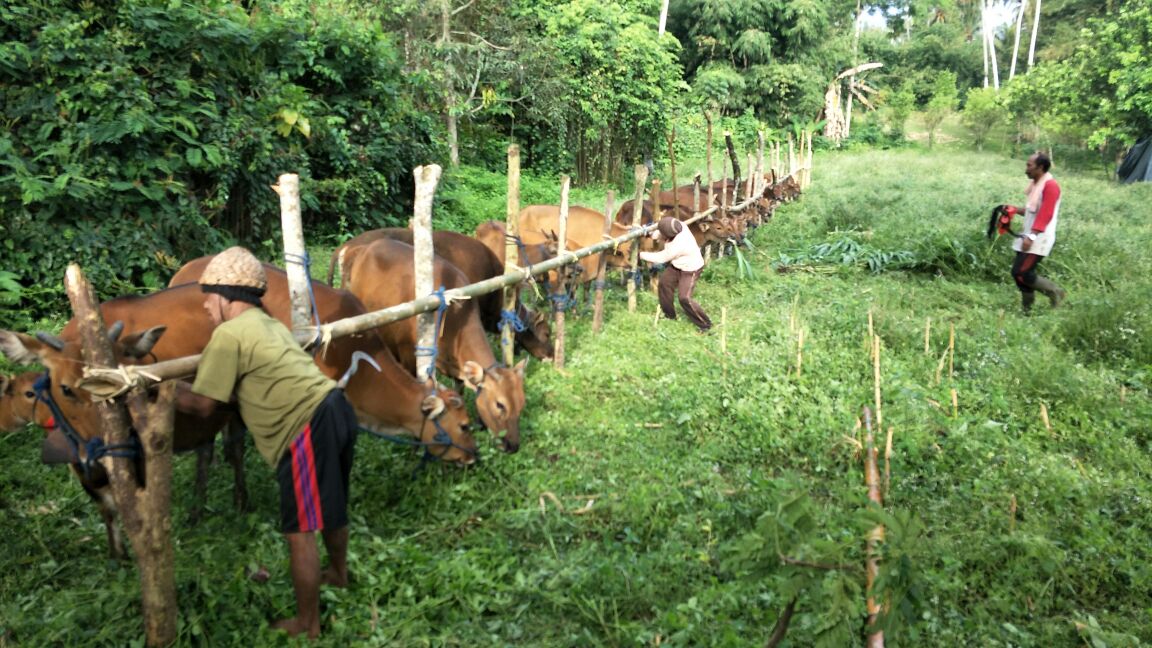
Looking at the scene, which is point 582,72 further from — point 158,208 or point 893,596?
point 893,596

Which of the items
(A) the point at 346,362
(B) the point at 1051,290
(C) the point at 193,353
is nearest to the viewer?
(C) the point at 193,353

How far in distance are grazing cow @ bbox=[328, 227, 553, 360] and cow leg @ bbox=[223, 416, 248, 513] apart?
298 cm

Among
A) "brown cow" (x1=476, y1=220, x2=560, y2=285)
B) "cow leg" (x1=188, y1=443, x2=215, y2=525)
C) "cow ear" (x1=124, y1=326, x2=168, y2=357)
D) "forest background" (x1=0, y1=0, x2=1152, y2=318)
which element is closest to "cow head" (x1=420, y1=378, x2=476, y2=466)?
"cow leg" (x1=188, y1=443, x2=215, y2=525)

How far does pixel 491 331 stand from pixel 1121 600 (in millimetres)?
6031

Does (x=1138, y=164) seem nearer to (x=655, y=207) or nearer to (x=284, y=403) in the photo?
(x=655, y=207)

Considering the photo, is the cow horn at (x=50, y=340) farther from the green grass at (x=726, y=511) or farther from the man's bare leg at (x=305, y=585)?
the man's bare leg at (x=305, y=585)

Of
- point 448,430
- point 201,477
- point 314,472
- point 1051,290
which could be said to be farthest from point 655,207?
point 314,472

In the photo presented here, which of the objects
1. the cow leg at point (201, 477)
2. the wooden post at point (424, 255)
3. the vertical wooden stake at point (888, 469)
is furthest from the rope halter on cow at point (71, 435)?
the vertical wooden stake at point (888, 469)

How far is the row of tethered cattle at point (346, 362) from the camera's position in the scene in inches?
154

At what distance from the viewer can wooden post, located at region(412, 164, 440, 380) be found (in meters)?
5.07

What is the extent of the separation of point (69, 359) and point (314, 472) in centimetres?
122

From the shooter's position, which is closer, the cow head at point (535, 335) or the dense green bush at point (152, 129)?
the dense green bush at point (152, 129)

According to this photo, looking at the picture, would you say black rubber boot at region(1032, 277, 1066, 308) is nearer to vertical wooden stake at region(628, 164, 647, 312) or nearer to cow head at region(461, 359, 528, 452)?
vertical wooden stake at region(628, 164, 647, 312)

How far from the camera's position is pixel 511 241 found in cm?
668
